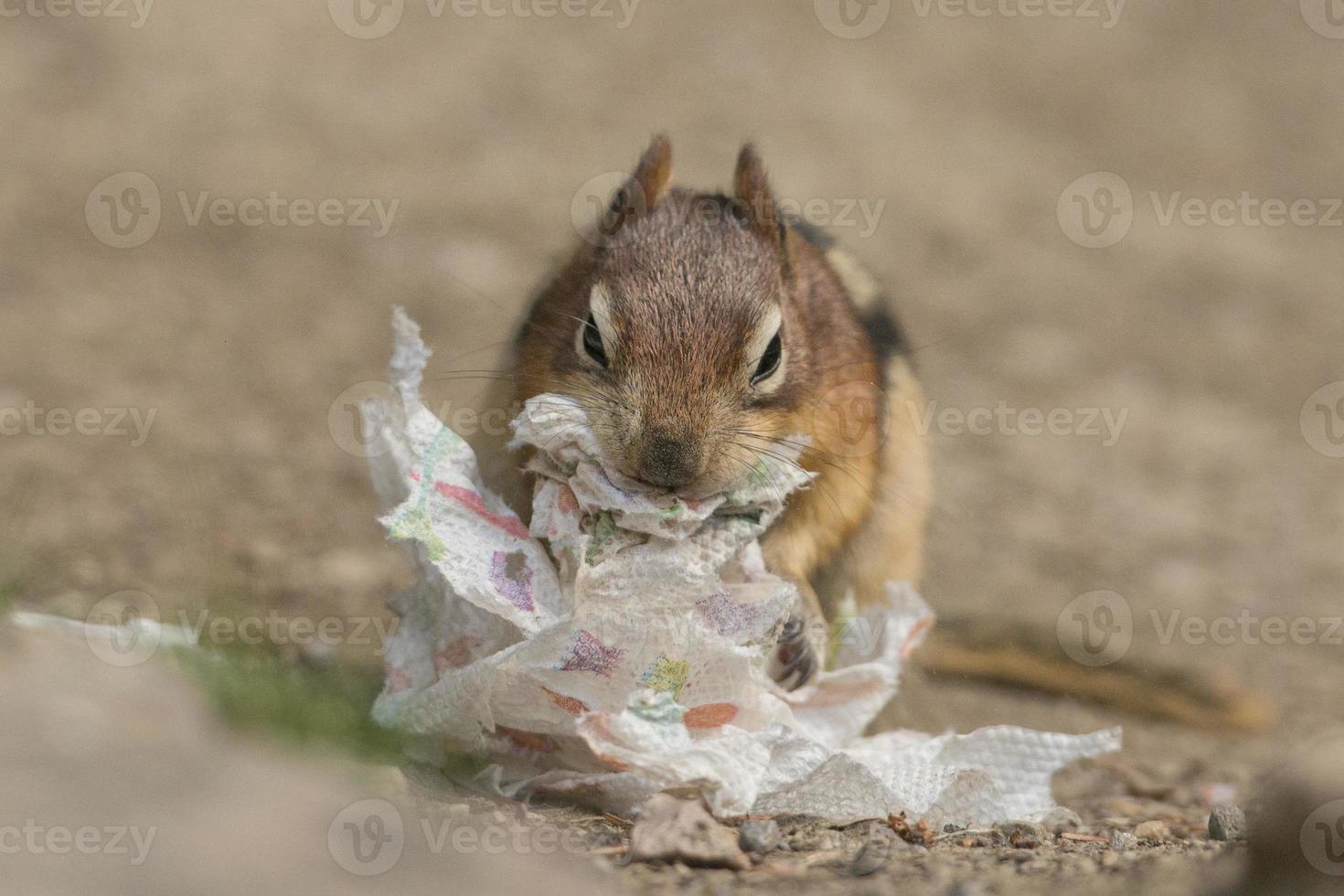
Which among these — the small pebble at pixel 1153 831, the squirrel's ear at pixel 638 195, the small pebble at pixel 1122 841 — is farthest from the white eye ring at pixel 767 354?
the small pebble at pixel 1153 831

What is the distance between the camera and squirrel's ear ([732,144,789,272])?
4.05m

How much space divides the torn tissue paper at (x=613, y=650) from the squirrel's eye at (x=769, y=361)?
8.6 inches

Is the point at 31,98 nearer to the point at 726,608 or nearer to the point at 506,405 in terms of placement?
the point at 506,405

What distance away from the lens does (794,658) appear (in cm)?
387

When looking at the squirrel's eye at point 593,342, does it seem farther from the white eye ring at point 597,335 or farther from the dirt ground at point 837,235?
the dirt ground at point 837,235

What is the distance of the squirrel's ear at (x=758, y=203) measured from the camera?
4.05m

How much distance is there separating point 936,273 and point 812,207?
92cm

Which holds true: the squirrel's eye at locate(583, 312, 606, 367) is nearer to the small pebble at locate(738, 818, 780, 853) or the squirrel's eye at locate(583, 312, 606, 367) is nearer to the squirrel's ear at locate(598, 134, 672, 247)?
the squirrel's ear at locate(598, 134, 672, 247)

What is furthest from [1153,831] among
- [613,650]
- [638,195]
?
[638,195]

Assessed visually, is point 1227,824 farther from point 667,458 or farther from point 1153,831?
point 667,458

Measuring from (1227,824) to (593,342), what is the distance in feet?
6.66

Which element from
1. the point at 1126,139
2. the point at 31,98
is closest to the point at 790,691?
the point at 31,98

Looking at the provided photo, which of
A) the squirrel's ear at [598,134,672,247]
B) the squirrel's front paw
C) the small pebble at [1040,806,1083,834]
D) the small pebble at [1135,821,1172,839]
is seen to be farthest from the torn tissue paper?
the squirrel's ear at [598,134,672,247]

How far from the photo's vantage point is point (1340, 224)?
34.3 ft
